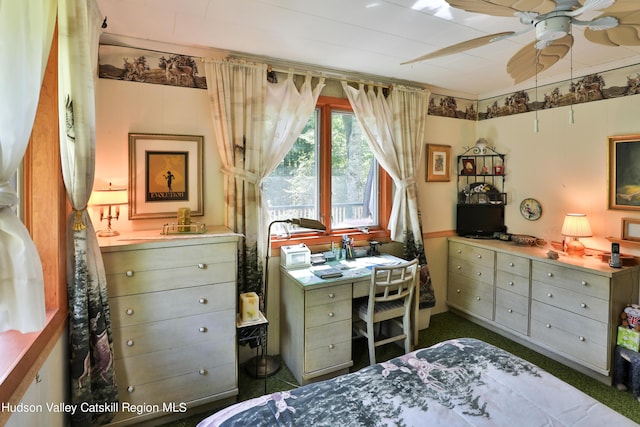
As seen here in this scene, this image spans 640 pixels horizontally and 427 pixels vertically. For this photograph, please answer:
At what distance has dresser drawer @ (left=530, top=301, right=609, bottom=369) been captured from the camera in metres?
2.43

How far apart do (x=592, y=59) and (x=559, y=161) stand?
91cm

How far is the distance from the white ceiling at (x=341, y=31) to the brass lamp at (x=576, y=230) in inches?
51.6

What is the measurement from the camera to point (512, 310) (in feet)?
9.96

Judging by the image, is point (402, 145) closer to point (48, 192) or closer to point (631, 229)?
point (631, 229)

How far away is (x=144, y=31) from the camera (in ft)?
7.04

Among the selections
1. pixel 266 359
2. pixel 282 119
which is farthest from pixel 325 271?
pixel 282 119

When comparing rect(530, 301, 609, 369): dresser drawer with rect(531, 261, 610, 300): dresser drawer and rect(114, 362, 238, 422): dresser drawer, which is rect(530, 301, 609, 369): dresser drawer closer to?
rect(531, 261, 610, 300): dresser drawer

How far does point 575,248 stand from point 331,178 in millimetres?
2264

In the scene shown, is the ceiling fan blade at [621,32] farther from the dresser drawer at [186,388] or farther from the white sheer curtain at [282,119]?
the dresser drawer at [186,388]

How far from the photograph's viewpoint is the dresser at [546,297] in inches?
95.3

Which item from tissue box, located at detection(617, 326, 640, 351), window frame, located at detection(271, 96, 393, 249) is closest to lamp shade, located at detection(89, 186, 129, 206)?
window frame, located at detection(271, 96, 393, 249)

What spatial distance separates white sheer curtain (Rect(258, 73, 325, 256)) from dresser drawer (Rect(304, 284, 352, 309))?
0.58 meters

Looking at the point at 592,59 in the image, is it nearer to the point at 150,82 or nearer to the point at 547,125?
the point at 547,125

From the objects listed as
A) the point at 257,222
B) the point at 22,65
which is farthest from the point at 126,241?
the point at 22,65
